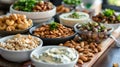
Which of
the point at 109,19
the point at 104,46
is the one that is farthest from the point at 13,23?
the point at 109,19

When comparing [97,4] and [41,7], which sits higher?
[41,7]

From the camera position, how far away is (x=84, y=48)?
1.73 m

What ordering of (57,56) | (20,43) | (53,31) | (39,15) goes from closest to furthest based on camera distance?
(57,56), (20,43), (53,31), (39,15)

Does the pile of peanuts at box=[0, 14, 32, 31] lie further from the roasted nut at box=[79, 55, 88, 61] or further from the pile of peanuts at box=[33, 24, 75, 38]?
the roasted nut at box=[79, 55, 88, 61]

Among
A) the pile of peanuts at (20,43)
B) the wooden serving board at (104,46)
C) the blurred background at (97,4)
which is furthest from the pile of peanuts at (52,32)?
the blurred background at (97,4)

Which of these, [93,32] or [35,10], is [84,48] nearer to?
[93,32]

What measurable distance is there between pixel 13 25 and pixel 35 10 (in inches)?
12.8

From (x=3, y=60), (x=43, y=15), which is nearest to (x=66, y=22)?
(x=43, y=15)

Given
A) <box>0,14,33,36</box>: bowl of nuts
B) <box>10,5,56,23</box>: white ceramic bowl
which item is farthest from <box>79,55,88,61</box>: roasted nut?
<box>10,5,56,23</box>: white ceramic bowl

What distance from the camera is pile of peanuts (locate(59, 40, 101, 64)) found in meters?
1.62

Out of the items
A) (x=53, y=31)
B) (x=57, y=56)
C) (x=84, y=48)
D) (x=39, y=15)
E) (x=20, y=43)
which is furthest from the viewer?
(x=39, y=15)

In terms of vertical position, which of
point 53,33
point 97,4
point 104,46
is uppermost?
point 53,33

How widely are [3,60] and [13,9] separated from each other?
0.69 meters

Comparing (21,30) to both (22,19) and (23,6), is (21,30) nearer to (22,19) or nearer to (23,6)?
(22,19)
